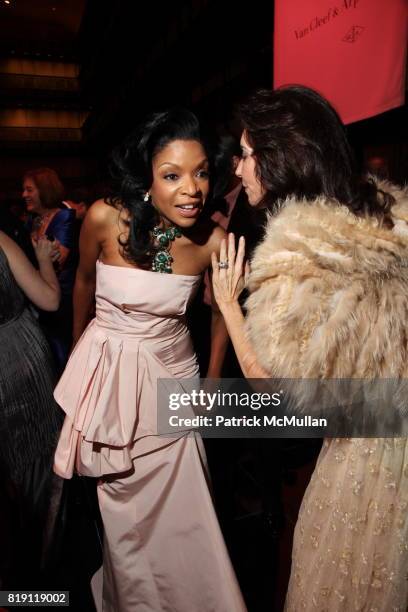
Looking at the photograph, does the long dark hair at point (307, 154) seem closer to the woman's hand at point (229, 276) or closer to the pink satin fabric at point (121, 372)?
the woman's hand at point (229, 276)

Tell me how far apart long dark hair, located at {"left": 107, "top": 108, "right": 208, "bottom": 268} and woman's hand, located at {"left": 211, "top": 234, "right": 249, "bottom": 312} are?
0.38 meters

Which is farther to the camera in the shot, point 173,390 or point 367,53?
point 367,53

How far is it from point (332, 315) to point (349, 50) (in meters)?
1.81

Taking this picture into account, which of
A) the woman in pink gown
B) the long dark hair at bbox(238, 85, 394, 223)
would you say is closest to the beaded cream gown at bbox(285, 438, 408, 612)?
the woman in pink gown

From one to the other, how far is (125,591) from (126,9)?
8.31m

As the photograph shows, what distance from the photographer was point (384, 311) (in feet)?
3.12

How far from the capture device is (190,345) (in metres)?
→ 1.82

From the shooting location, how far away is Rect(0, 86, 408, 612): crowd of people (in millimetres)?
974

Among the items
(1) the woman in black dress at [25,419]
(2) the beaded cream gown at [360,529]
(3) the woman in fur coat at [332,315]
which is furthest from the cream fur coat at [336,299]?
A: (1) the woman in black dress at [25,419]

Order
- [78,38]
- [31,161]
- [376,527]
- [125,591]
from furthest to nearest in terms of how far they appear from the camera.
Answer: [31,161]
[78,38]
[125,591]
[376,527]

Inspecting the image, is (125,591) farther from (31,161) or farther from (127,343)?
(31,161)

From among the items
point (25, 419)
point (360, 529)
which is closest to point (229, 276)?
point (360, 529)

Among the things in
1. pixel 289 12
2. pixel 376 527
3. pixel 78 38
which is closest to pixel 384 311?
pixel 376 527

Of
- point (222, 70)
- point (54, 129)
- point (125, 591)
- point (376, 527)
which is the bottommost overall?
point (125, 591)
